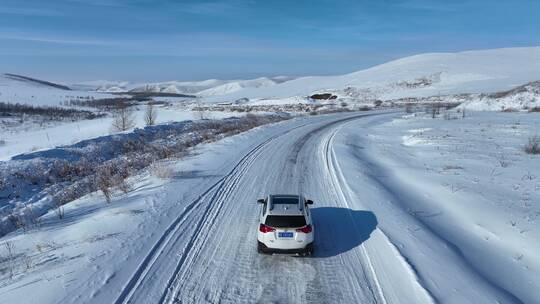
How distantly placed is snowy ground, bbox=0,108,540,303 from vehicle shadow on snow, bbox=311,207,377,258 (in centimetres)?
5

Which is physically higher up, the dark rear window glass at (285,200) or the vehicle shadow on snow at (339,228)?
the dark rear window glass at (285,200)

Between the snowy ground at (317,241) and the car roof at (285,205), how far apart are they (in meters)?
1.03

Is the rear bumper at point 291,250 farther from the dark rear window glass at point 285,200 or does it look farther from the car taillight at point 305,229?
the dark rear window glass at point 285,200

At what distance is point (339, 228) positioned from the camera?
37.5ft

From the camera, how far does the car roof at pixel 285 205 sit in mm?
9602

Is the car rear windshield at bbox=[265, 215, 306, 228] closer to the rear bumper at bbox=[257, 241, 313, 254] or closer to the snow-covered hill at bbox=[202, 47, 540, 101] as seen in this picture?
the rear bumper at bbox=[257, 241, 313, 254]

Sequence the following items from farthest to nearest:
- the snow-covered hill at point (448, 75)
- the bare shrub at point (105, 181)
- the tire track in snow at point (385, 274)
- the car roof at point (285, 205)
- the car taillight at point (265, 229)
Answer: the snow-covered hill at point (448, 75) < the bare shrub at point (105, 181) < the car roof at point (285, 205) < the car taillight at point (265, 229) < the tire track in snow at point (385, 274)

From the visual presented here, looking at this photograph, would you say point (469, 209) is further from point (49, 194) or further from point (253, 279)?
point (49, 194)

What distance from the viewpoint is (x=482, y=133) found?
29.3 metres

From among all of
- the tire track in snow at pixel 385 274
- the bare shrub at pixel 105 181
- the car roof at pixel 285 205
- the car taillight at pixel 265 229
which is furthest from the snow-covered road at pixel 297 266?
the bare shrub at pixel 105 181

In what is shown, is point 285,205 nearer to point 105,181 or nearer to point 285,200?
point 285,200

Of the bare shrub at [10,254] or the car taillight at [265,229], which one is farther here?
the car taillight at [265,229]

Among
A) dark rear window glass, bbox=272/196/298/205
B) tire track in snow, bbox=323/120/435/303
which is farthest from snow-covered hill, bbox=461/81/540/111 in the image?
dark rear window glass, bbox=272/196/298/205

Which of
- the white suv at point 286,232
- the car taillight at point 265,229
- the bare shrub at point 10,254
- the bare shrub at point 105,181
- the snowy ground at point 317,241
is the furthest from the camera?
the bare shrub at point 105,181
